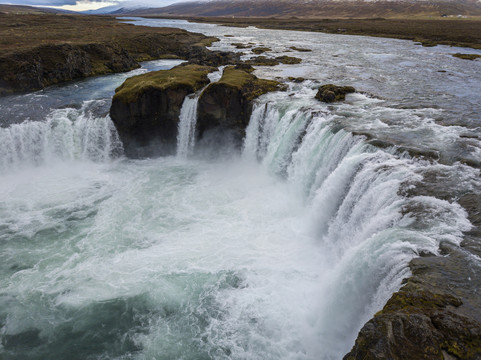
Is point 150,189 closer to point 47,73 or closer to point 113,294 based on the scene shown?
point 113,294

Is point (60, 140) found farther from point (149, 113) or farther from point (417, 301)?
point (417, 301)

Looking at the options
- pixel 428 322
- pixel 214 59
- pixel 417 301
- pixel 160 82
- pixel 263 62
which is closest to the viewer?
pixel 428 322

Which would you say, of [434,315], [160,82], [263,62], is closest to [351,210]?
[434,315]

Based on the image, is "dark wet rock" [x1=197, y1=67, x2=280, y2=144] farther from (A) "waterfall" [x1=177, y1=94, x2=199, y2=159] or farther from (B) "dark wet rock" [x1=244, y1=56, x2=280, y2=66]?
(B) "dark wet rock" [x1=244, y1=56, x2=280, y2=66]

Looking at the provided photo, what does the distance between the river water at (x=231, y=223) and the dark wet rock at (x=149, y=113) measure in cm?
91

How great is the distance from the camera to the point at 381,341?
646 cm

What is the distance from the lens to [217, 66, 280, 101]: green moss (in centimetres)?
2535

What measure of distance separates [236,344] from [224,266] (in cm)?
400

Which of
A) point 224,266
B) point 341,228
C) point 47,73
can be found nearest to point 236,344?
point 224,266

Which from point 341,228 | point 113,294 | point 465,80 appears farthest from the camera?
point 465,80

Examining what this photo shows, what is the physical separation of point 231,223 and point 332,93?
1296cm

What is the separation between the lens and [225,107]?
82.7 ft

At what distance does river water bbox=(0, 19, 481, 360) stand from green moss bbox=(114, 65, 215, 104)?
7.79ft

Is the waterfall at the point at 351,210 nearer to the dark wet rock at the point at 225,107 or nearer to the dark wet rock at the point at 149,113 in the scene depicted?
the dark wet rock at the point at 225,107
